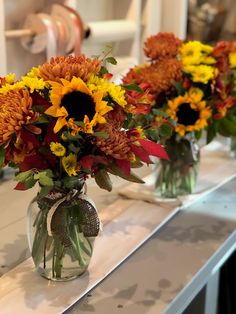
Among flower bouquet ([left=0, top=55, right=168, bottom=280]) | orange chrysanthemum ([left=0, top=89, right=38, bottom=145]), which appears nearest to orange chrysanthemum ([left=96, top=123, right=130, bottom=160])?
flower bouquet ([left=0, top=55, right=168, bottom=280])

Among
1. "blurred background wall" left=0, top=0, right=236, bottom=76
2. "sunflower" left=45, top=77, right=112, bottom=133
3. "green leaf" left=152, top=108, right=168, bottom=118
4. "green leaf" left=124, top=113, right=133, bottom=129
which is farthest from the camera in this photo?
"blurred background wall" left=0, top=0, right=236, bottom=76

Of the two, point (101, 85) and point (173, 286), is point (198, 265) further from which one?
point (101, 85)

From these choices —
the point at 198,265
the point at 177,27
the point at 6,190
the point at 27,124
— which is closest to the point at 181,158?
the point at 198,265

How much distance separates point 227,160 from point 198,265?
69 cm

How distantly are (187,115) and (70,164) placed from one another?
Result: 0.45 metres

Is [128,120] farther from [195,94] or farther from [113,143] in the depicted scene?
[195,94]

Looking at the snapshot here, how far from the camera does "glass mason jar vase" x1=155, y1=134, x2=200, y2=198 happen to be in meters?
1.26

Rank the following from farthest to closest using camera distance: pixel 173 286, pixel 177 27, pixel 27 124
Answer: pixel 177 27 < pixel 173 286 < pixel 27 124

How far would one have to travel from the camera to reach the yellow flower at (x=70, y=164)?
80 cm

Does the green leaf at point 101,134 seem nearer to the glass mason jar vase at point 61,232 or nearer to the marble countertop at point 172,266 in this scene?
the glass mason jar vase at point 61,232

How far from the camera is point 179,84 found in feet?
3.78

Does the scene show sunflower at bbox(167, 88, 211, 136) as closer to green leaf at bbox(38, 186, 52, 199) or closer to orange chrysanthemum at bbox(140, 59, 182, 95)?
orange chrysanthemum at bbox(140, 59, 182, 95)

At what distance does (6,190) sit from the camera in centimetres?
134

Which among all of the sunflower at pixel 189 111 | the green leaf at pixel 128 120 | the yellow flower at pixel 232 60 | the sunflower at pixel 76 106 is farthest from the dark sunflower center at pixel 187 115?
the sunflower at pixel 76 106
